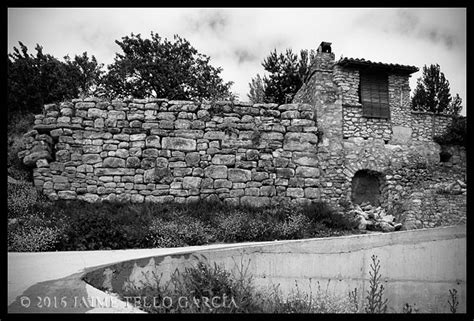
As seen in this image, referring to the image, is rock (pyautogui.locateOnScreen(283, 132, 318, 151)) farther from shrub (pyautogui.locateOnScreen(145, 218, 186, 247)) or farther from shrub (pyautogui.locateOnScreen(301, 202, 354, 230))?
shrub (pyautogui.locateOnScreen(145, 218, 186, 247))

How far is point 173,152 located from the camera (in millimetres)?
8633

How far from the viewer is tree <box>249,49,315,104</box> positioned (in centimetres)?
1568

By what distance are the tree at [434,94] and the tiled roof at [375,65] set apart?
2.47 ft

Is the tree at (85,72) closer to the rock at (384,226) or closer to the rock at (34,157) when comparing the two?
the rock at (34,157)

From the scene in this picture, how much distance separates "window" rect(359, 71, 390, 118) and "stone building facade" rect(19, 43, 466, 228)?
0.18 feet

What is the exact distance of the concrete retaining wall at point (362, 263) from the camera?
4.07 m

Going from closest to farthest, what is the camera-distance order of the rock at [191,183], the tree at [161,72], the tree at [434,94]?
the rock at [191,183] < the tree at [434,94] < the tree at [161,72]

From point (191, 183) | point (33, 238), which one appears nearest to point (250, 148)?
point (191, 183)

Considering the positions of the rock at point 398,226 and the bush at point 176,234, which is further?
the rock at point 398,226

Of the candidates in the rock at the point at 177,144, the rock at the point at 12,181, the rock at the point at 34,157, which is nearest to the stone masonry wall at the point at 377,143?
the rock at the point at 177,144

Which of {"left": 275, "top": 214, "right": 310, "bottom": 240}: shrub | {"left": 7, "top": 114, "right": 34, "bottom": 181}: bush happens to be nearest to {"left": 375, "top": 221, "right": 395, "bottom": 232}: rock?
{"left": 275, "top": 214, "right": 310, "bottom": 240}: shrub

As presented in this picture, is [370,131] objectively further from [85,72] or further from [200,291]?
[85,72]

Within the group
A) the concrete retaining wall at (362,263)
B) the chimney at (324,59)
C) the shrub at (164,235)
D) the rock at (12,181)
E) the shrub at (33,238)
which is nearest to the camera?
the concrete retaining wall at (362,263)
